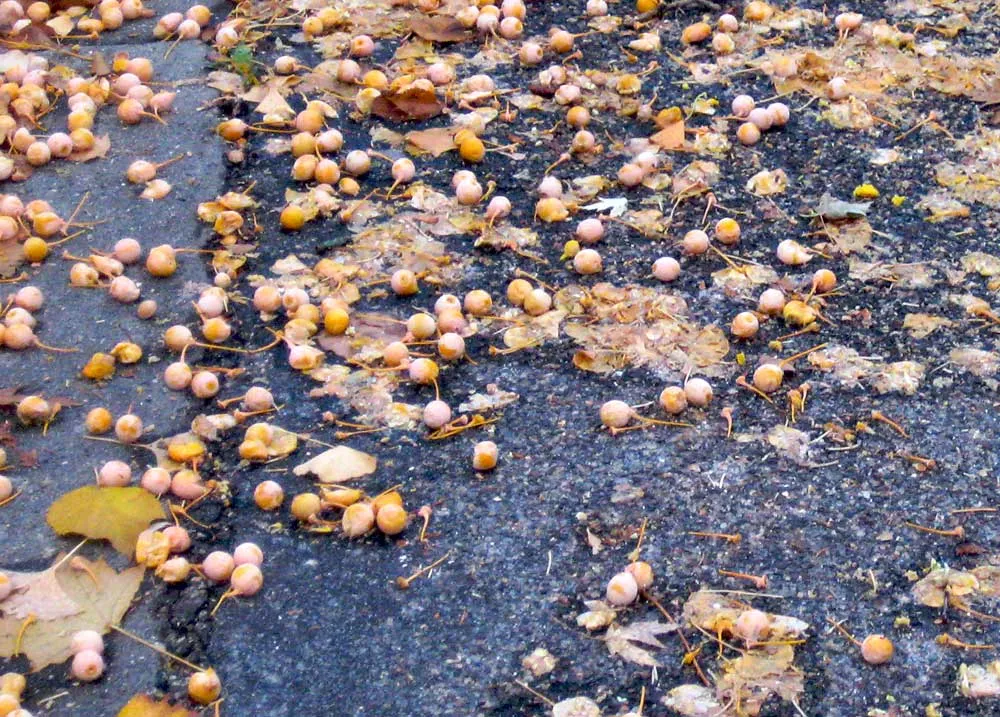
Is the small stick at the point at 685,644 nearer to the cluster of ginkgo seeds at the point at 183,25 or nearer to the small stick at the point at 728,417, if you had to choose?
the small stick at the point at 728,417

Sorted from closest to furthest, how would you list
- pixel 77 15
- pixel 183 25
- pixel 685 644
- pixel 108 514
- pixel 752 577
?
1. pixel 685 644
2. pixel 752 577
3. pixel 108 514
4. pixel 183 25
5. pixel 77 15

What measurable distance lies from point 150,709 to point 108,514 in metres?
0.52

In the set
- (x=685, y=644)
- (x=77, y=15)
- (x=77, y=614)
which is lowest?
(x=77, y=614)

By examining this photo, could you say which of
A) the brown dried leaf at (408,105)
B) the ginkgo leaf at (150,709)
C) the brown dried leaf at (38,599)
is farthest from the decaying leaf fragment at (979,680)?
the brown dried leaf at (408,105)

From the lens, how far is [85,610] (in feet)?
7.54

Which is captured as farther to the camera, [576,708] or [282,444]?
[282,444]

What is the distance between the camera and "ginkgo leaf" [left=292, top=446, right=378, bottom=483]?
2533mm

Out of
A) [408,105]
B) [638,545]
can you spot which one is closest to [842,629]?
[638,545]

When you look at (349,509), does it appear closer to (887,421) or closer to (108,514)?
(108,514)

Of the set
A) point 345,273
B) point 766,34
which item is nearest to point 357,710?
point 345,273

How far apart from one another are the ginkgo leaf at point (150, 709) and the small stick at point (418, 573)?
1.54 ft

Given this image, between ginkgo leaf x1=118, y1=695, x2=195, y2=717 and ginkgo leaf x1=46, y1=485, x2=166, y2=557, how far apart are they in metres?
0.38

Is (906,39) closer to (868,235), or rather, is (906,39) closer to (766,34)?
(766,34)

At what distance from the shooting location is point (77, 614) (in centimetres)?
229
